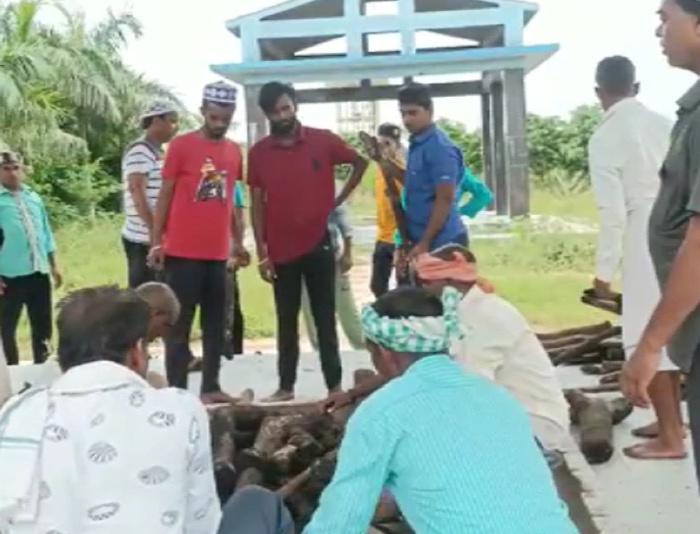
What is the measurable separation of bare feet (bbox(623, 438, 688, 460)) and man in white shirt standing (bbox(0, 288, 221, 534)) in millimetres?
2602

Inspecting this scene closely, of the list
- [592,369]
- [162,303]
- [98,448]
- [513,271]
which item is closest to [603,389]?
[592,369]

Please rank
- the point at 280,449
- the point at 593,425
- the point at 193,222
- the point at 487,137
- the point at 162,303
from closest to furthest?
the point at 162,303 < the point at 280,449 < the point at 593,425 < the point at 193,222 < the point at 487,137

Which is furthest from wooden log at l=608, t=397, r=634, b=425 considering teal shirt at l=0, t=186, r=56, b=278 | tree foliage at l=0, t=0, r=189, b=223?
tree foliage at l=0, t=0, r=189, b=223

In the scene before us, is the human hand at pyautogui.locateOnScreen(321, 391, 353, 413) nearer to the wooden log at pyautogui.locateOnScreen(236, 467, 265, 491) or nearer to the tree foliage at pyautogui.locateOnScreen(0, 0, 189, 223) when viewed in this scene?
the wooden log at pyautogui.locateOnScreen(236, 467, 265, 491)

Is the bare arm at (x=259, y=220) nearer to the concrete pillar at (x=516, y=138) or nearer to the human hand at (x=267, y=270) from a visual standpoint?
the human hand at (x=267, y=270)

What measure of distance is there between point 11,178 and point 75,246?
11.0m

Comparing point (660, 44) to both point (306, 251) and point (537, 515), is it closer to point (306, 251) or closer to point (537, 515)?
point (537, 515)

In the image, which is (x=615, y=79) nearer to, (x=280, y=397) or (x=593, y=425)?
(x=593, y=425)

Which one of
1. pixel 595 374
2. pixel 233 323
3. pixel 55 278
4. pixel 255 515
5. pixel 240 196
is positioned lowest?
pixel 595 374

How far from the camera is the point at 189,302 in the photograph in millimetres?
5301

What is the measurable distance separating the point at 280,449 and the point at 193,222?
4.30 feet

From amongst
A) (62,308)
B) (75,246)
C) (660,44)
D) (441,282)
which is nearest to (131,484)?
(62,308)

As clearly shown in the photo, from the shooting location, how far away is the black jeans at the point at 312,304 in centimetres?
542

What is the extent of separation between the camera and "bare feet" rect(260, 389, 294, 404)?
18.5 ft
